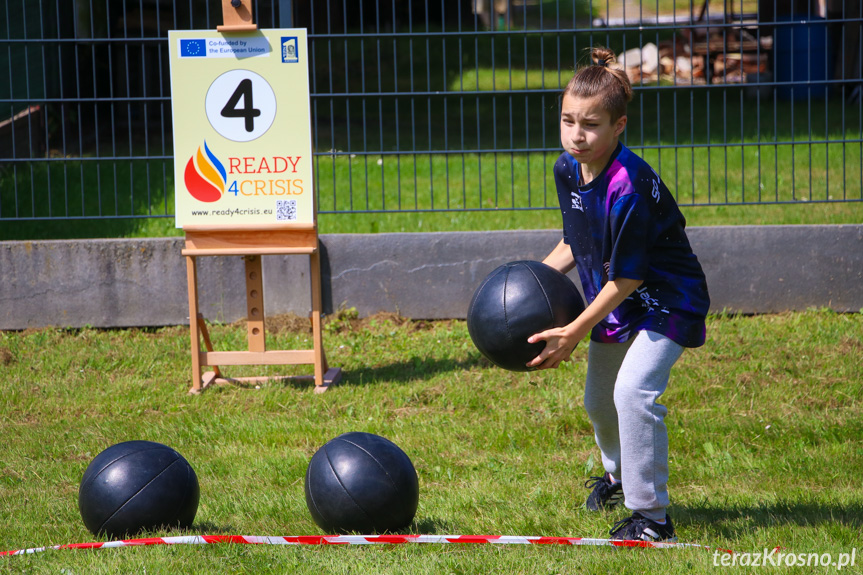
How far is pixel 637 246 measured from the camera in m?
3.62

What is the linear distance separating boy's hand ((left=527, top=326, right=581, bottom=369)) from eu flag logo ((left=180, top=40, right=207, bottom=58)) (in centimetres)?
350

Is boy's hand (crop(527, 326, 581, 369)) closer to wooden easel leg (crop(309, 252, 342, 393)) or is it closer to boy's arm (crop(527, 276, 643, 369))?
boy's arm (crop(527, 276, 643, 369))

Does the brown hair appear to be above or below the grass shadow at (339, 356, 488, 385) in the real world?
above

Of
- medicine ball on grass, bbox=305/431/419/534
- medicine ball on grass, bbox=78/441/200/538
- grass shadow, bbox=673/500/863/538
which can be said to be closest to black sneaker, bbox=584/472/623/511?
grass shadow, bbox=673/500/863/538

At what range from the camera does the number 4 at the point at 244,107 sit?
6.15 m

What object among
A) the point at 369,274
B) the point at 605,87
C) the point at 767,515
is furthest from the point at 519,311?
the point at 369,274

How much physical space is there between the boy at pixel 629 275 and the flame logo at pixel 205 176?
117 inches

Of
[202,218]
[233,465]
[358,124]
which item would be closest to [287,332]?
[202,218]

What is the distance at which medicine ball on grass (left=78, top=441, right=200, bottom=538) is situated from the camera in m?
3.82

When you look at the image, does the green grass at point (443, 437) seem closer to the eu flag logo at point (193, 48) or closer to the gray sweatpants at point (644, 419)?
the gray sweatpants at point (644, 419)

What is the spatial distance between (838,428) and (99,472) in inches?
151

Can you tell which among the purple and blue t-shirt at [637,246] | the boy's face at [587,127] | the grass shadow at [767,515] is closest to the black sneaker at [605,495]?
the grass shadow at [767,515]

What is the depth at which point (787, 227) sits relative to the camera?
7.42m

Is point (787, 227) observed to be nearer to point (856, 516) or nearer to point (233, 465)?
point (856, 516)
